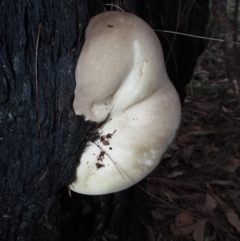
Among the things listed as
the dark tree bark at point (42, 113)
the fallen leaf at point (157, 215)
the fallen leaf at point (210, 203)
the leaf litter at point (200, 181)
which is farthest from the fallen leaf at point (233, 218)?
the dark tree bark at point (42, 113)

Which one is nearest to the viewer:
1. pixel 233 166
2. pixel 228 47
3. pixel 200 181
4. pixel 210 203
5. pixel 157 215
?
pixel 228 47

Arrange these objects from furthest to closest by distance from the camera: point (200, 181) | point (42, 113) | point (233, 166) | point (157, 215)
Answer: point (233, 166) → point (200, 181) → point (157, 215) → point (42, 113)

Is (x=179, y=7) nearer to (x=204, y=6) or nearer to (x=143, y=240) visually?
(x=204, y=6)

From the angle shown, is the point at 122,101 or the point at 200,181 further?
the point at 200,181

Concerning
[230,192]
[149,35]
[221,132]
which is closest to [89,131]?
[149,35]

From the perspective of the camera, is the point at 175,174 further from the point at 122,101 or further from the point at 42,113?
the point at 42,113

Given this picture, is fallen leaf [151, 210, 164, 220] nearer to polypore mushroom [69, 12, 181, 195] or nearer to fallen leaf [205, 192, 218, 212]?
fallen leaf [205, 192, 218, 212]

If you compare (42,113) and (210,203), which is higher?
(42,113)

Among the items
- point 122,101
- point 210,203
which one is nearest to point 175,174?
point 210,203
